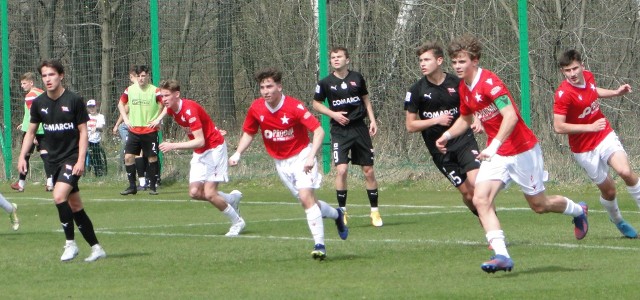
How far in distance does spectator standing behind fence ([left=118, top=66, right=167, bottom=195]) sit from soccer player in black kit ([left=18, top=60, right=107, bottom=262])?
948 centimetres

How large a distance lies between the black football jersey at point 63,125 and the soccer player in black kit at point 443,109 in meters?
3.37

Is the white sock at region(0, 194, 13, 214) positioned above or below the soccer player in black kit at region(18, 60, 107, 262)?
below

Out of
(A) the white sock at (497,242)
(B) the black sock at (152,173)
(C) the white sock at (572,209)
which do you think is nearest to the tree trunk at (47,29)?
(B) the black sock at (152,173)

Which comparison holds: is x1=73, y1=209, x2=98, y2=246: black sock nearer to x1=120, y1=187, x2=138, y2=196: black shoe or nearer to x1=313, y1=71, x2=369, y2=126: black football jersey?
x1=313, y1=71, x2=369, y2=126: black football jersey

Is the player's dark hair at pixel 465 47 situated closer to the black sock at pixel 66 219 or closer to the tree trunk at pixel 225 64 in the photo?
the black sock at pixel 66 219

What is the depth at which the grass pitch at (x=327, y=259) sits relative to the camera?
9.20 metres

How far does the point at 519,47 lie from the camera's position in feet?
66.8

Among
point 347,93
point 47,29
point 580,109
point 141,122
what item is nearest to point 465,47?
point 580,109

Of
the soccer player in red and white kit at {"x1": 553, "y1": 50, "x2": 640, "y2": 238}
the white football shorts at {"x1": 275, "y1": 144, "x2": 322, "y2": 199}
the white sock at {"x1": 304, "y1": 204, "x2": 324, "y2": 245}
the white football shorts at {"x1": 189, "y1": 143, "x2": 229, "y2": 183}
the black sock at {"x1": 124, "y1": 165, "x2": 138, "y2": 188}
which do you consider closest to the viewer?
the white sock at {"x1": 304, "y1": 204, "x2": 324, "y2": 245}

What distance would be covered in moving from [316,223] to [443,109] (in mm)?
2583

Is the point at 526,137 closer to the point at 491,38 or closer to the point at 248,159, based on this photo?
the point at 491,38

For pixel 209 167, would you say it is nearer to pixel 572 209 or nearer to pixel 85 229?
pixel 85 229

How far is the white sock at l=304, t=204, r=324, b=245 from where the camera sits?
438 inches

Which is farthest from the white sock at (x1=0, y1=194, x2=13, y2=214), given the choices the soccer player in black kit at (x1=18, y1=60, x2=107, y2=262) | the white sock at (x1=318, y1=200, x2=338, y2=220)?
the white sock at (x1=318, y1=200, x2=338, y2=220)
